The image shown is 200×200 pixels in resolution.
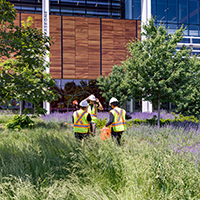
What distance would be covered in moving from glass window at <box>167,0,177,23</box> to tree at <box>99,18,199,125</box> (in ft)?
49.7

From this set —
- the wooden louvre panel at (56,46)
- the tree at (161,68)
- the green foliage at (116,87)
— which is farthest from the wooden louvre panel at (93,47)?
the tree at (161,68)

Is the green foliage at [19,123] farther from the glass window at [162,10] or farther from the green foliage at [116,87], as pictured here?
the glass window at [162,10]

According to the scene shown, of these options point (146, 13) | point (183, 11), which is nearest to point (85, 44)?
point (146, 13)

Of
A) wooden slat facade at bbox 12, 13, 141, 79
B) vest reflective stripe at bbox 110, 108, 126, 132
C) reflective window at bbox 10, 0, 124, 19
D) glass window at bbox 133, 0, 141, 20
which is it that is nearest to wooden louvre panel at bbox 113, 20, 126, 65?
wooden slat facade at bbox 12, 13, 141, 79

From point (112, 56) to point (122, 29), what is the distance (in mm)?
3312

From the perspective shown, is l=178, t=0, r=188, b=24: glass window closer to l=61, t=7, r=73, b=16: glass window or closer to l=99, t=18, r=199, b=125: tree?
l=61, t=7, r=73, b=16: glass window

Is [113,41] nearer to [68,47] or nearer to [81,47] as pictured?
[81,47]

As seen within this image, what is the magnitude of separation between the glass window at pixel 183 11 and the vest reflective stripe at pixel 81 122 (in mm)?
23304

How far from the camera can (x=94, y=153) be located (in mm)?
4402

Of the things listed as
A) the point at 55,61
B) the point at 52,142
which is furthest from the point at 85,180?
the point at 55,61

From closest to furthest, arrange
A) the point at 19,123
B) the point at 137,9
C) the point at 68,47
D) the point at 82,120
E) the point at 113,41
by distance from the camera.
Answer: the point at 82,120 < the point at 19,123 < the point at 68,47 < the point at 113,41 < the point at 137,9

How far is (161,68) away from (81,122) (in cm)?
574

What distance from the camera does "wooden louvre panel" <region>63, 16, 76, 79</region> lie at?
20328 millimetres

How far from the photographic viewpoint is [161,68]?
9.48 metres
